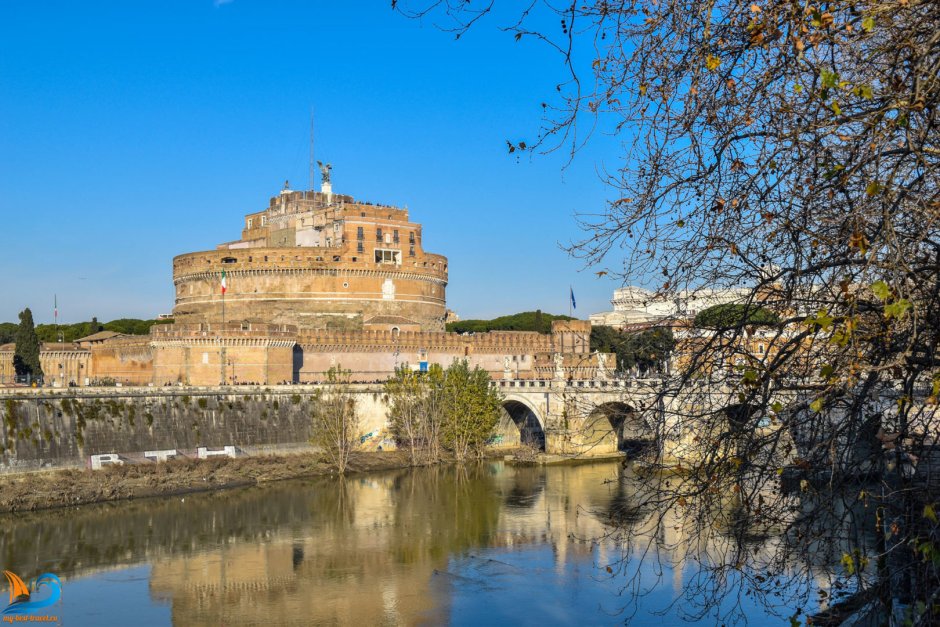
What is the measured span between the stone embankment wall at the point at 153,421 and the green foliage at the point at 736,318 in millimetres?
20619

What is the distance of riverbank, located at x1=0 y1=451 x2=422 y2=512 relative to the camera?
70.1 ft

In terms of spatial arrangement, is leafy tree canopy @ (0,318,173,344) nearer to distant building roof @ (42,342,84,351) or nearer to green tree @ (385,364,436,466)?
distant building roof @ (42,342,84,351)

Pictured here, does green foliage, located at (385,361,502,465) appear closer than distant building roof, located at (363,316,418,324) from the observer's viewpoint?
Yes

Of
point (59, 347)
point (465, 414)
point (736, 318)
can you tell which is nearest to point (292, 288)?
point (59, 347)

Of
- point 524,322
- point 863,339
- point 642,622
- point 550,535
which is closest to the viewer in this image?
point 863,339

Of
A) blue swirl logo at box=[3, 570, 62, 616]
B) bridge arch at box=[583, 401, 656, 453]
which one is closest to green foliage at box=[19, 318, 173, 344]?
blue swirl logo at box=[3, 570, 62, 616]

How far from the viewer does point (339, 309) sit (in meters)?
40.2

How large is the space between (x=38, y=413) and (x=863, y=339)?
22.7 metres

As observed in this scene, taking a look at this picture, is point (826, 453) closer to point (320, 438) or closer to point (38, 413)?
point (38, 413)

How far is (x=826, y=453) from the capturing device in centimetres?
400

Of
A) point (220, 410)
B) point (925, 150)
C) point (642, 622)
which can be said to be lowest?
point (642, 622)

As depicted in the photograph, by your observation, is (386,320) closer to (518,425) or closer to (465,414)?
(518,425)

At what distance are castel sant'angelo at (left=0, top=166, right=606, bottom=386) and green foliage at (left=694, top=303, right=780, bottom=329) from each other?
2959cm

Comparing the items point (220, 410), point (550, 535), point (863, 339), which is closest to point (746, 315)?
point (863, 339)
